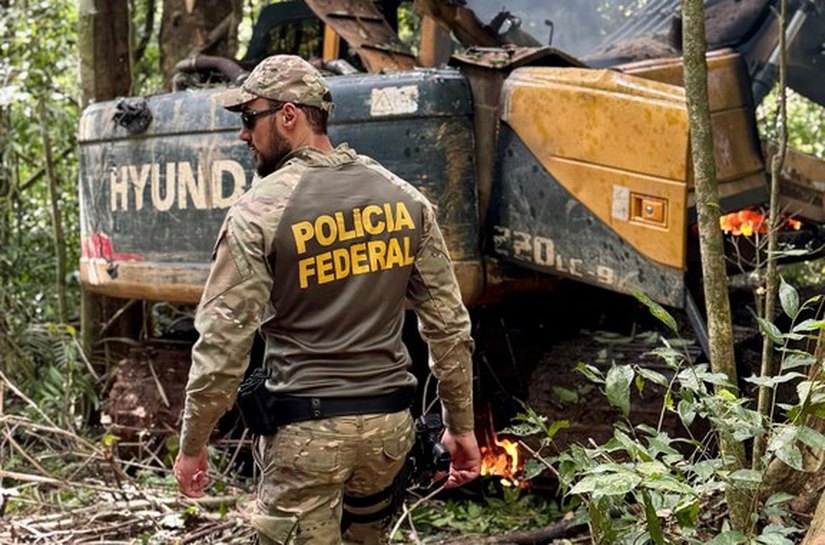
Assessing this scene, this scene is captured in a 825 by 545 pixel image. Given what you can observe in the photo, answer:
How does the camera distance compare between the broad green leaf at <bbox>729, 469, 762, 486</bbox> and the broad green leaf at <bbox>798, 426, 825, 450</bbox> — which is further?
the broad green leaf at <bbox>729, 469, 762, 486</bbox>

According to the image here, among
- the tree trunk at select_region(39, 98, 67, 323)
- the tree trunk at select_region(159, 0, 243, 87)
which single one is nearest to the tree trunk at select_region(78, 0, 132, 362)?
the tree trunk at select_region(159, 0, 243, 87)

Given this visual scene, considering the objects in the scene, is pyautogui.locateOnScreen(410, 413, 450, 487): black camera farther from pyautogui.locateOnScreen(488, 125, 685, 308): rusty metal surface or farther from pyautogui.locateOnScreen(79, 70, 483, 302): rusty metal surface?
pyautogui.locateOnScreen(79, 70, 483, 302): rusty metal surface

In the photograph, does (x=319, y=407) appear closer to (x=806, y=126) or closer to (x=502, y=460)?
(x=502, y=460)

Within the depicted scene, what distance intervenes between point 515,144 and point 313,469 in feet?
7.11

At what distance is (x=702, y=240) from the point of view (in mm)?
3812

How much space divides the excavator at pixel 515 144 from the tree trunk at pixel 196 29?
1449 millimetres

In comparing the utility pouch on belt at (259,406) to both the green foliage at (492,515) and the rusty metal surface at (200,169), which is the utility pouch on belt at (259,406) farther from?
the green foliage at (492,515)

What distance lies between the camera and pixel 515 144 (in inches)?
201

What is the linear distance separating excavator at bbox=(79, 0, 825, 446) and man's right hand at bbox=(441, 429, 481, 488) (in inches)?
51.1

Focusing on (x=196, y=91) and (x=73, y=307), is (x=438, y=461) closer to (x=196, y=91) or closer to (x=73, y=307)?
(x=196, y=91)

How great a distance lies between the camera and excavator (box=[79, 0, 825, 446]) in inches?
187

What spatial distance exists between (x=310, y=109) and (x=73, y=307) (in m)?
5.79


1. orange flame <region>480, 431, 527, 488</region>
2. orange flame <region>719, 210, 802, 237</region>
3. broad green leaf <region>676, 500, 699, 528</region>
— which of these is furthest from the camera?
orange flame <region>480, 431, 527, 488</region>

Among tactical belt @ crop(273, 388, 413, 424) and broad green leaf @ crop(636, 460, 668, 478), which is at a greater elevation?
tactical belt @ crop(273, 388, 413, 424)
